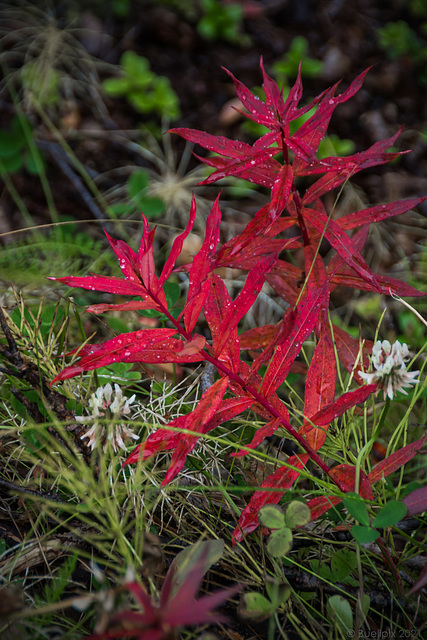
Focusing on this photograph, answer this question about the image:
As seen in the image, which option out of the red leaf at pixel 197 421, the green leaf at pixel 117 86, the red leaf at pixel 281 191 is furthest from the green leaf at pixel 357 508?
the green leaf at pixel 117 86

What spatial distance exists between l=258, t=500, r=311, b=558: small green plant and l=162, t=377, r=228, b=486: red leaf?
0.14 meters

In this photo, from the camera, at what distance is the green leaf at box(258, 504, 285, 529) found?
0.68 m

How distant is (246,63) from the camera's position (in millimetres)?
2143

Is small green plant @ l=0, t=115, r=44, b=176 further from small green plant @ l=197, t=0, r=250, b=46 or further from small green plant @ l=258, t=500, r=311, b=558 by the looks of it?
small green plant @ l=258, t=500, r=311, b=558

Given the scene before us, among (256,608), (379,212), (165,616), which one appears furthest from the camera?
(379,212)

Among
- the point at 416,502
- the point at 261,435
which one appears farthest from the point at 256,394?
the point at 416,502

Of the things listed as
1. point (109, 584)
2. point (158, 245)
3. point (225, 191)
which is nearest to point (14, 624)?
point (109, 584)

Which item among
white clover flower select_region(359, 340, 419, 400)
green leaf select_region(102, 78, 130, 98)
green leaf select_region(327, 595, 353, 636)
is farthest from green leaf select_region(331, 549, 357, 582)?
green leaf select_region(102, 78, 130, 98)

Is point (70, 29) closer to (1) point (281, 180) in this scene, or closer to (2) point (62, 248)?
(2) point (62, 248)

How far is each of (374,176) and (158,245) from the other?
35.3 inches

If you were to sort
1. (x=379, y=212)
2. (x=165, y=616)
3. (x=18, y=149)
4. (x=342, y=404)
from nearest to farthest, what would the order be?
(x=165, y=616)
(x=342, y=404)
(x=379, y=212)
(x=18, y=149)

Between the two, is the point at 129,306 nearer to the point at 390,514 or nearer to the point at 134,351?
the point at 134,351

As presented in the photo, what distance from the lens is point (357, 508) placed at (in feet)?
2.28

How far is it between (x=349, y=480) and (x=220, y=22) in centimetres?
211
